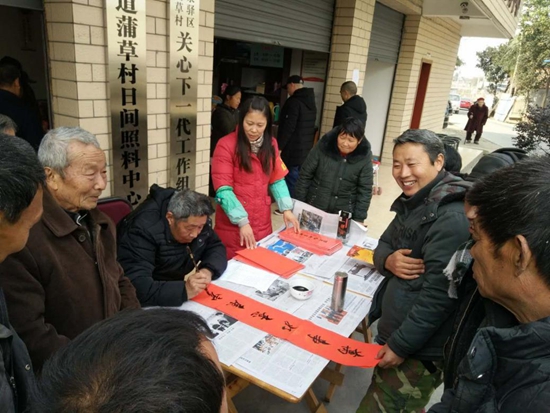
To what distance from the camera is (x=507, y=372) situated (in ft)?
2.78

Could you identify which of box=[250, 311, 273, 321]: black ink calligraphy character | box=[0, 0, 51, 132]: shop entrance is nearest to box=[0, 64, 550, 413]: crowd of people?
box=[250, 311, 273, 321]: black ink calligraphy character

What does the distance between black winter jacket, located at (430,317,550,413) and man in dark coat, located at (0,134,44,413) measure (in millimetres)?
1005

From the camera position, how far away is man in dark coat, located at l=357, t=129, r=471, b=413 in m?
1.44

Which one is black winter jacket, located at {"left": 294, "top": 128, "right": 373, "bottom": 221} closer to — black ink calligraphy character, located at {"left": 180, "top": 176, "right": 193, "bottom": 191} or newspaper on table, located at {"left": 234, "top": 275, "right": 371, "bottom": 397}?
black ink calligraphy character, located at {"left": 180, "top": 176, "right": 193, "bottom": 191}

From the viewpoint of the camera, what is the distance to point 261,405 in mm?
2275

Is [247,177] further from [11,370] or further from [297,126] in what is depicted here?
[297,126]

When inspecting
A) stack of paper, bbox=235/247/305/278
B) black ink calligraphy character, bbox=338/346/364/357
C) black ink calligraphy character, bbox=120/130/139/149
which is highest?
black ink calligraphy character, bbox=120/130/139/149

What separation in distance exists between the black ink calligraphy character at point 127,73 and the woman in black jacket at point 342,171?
143 centimetres

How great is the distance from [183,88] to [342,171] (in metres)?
1.41

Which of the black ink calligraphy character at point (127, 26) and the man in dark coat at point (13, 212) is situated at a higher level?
the black ink calligraphy character at point (127, 26)

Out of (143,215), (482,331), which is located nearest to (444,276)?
(482,331)

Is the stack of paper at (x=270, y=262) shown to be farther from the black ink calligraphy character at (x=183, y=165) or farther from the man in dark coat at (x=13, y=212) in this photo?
the man in dark coat at (x=13, y=212)

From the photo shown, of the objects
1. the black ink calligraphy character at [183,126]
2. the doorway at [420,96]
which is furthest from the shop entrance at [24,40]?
the doorway at [420,96]

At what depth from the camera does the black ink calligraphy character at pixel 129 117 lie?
265 cm
